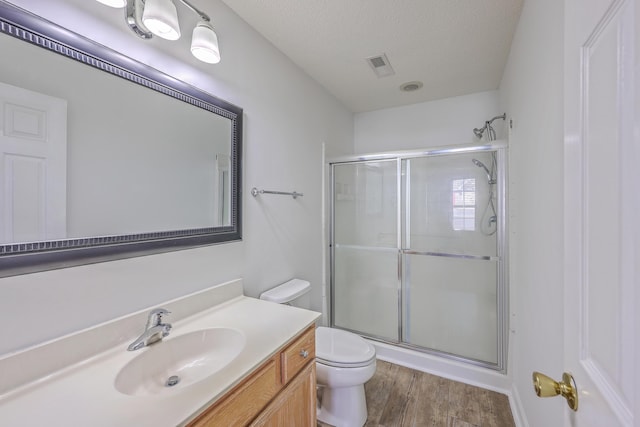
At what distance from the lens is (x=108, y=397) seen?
732mm

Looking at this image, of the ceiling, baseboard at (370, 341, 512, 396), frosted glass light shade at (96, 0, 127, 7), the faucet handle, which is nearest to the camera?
frosted glass light shade at (96, 0, 127, 7)

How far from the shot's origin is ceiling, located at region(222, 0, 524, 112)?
4.80 feet

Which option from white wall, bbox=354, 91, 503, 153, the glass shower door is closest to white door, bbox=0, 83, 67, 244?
the glass shower door

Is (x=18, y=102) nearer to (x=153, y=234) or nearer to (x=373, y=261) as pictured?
(x=153, y=234)

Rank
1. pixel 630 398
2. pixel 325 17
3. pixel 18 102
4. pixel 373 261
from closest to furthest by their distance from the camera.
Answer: pixel 630 398
pixel 18 102
pixel 325 17
pixel 373 261

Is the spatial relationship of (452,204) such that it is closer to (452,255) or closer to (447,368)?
(452,255)

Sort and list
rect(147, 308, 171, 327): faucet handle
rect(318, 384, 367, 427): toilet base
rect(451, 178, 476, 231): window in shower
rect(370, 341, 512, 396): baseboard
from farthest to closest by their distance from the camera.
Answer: rect(451, 178, 476, 231): window in shower < rect(370, 341, 512, 396): baseboard < rect(318, 384, 367, 427): toilet base < rect(147, 308, 171, 327): faucet handle

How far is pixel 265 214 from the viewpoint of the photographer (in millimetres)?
1749

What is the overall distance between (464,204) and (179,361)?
226 centimetres

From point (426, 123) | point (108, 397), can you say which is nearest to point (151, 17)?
point (108, 397)

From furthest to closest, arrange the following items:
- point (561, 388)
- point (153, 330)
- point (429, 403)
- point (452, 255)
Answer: point (452, 255) < point (429, 403) < point (153, 330) < point (561, 388)

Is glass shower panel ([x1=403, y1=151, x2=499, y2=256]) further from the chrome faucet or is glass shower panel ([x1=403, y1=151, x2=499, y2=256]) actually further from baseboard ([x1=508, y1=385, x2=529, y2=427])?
the chrome faucet

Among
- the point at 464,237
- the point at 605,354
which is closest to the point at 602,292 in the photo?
the point at 605,354

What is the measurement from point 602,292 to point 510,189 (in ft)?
5.39
